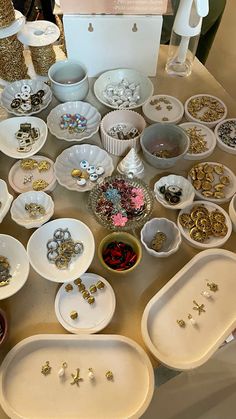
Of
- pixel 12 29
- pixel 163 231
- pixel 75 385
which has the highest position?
pixel 12 29

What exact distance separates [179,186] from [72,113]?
39 centimetres

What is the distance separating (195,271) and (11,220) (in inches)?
17.6

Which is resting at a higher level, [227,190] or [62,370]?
[227,190]

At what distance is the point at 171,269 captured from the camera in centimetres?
84

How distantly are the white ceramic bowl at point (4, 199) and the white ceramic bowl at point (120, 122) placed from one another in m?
0.30

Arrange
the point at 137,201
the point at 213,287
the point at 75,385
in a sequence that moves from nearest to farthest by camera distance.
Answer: the point at 75,385
the point at 213,287
the point at 137,201

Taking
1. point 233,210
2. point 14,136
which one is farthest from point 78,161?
point 233,210

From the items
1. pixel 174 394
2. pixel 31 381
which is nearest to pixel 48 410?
pixel 31 381

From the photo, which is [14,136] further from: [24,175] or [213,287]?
[213,287]

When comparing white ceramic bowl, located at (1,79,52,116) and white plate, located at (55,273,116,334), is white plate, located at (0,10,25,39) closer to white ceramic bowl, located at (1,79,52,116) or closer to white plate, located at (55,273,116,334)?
white ceramic bowl, located at (1,79,52,116)

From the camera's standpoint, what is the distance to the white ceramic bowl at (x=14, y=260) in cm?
76

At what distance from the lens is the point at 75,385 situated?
70 centimetres

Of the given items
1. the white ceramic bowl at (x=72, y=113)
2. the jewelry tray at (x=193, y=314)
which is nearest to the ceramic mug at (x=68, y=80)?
the white ceramic bowl at (x=72, y=113)

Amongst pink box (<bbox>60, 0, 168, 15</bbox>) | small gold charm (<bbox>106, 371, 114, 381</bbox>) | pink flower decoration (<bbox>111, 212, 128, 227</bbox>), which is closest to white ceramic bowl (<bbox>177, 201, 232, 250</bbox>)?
pink flower decoration (<bbox>111, 212, 128, 227</bbox>)
